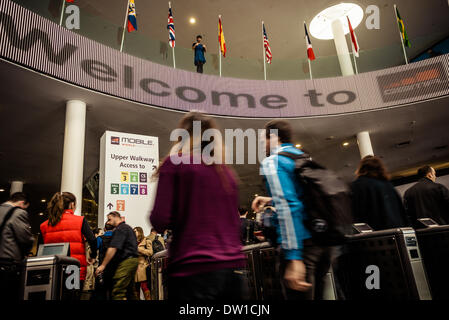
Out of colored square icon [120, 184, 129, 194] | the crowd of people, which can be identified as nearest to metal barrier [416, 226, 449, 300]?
the crowd of people

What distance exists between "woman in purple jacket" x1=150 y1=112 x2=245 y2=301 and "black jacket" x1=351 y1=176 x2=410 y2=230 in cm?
198

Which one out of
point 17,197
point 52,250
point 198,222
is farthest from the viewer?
point 17,197

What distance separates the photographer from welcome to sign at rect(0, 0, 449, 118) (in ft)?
19.9

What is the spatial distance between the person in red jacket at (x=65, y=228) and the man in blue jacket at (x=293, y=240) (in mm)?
2835

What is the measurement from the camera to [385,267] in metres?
2.81

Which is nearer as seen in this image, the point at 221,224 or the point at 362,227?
the point at 221,224

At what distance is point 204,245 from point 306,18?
1337 centimetres

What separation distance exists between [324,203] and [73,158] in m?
6.60

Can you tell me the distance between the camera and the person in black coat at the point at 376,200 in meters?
2.88

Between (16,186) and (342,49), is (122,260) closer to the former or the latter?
(342,49)

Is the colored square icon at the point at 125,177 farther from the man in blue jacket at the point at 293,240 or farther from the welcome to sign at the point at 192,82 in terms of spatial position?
the man in blue jacket at the point at 293,240

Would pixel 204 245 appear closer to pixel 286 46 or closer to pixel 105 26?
pixel 105 26

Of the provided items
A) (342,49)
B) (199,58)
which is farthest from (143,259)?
(342,49)

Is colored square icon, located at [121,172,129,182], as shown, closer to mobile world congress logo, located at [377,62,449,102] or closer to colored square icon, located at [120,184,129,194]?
colored square icon, located at [120,184,129,194]
